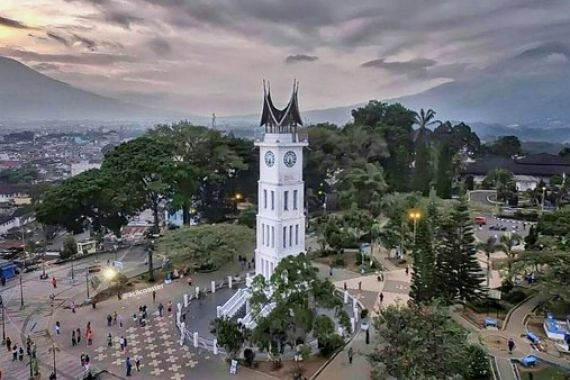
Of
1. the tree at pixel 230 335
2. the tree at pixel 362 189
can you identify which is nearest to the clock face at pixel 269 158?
the tree at pixel 230 335

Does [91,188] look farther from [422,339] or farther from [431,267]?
[422,339]

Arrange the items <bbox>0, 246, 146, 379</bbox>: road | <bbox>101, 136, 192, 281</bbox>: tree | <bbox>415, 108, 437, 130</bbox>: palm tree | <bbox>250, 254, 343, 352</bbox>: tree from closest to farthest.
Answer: <bbox>250, 254, 343, 352</bbox>: tree < <bbox>0, 246, 146, 379</bbox>: road < <bbox>101, 136, 192, 281</bbox>: tree < <bbox>415, 108, 437, 130</bbox>: palm tree

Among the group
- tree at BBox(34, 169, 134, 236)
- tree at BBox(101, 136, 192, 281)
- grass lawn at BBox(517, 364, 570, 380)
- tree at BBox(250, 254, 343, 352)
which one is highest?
tree at BBox(101, 136, 192, 281)

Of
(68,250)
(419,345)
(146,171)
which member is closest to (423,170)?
(146,171)

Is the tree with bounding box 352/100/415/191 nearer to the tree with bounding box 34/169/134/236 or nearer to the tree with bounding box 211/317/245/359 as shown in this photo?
the tree with bounding box 34/169/134/236

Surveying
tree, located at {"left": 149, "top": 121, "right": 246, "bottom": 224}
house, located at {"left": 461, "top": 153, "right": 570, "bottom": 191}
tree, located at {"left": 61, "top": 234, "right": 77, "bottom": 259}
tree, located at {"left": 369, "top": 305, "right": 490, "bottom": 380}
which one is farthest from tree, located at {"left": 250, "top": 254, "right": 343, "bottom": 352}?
house, located at {"left": 461, "top": 153, "right": 570, "bottom": 191}

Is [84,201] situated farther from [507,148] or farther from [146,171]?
[507,148]

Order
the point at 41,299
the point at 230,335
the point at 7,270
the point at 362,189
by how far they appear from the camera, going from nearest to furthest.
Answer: the point at 230,335, the point at 41,299, the point at 7,270, the point at 362,189
